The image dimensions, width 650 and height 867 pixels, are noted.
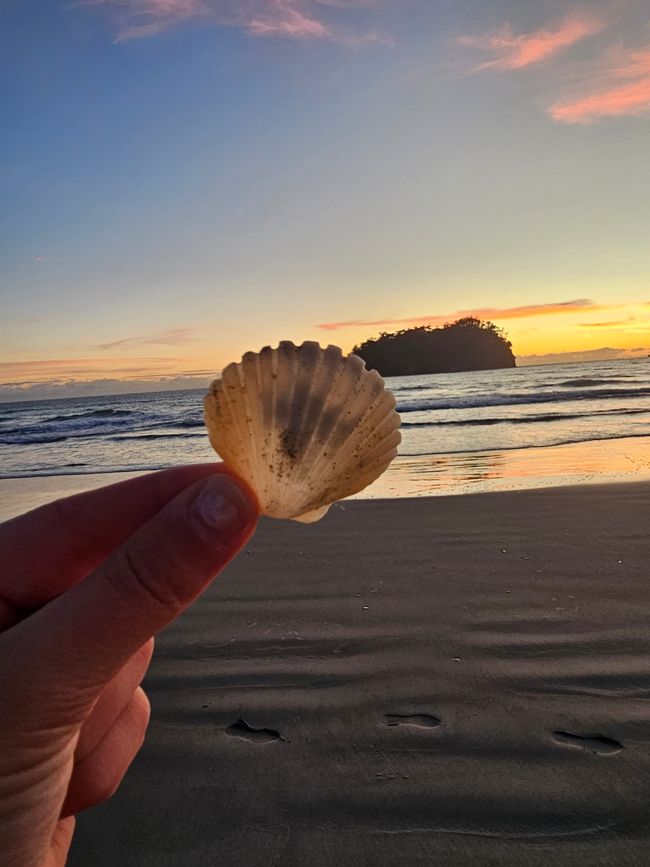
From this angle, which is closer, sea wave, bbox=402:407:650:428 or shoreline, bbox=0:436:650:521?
shoreline, bbox=0:436:650:521

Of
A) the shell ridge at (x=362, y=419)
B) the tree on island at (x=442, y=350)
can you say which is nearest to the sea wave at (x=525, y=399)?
the shell ridge at (x=362, y=419)

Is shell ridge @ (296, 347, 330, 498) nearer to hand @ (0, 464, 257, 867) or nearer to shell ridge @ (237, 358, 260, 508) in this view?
shell ridge @ (237, 358, 260, 508)

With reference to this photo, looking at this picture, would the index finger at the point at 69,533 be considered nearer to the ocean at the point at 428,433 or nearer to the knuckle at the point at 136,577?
the knuckle at the point at 136,577

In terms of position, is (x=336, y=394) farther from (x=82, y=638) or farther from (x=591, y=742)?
(x=591, y=742)

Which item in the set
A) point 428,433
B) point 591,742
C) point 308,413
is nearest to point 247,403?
point 308,413

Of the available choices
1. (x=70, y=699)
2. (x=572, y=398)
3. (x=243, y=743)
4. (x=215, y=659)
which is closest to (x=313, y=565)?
(x=215, y=659)

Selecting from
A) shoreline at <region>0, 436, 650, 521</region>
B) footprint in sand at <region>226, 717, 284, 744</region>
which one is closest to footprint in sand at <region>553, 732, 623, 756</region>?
footprint in sand at <region>226, 717, 284, 744</region>

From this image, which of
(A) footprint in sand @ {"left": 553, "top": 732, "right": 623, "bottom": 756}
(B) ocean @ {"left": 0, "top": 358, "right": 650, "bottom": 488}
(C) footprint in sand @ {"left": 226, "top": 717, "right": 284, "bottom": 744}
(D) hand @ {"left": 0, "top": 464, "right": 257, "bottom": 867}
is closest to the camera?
(D) hand @ {"left": 0, "top": 464, "right": 257, "bottom": 867}
